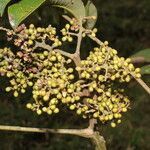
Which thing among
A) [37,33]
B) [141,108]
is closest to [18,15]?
[37,33]

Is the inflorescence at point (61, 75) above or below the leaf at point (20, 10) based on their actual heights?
below

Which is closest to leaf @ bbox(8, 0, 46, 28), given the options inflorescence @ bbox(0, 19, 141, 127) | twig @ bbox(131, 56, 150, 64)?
inflorescence @ bbox(0, 19, 141, 127)

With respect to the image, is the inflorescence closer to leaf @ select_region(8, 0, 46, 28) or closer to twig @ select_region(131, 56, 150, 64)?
leaf @ select_region(8, 0, 46, 28)

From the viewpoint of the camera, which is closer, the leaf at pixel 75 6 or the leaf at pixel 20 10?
the leaf at pixel 20 10

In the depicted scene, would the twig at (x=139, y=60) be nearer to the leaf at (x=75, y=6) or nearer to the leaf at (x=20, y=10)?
the leaf at (x=75, y=6)

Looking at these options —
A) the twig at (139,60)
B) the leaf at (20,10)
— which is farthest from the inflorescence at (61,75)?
the twig at (139,60)

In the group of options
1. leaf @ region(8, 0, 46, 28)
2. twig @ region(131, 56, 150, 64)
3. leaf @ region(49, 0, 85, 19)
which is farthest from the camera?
twig @ region(131, 56, 150, 64)

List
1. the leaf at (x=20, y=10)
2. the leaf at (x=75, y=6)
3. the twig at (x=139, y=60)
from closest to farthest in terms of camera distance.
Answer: the leaf at (x=20, y=10)
the leaf at (x=75, y=6)
the twig at (x=139, y=60)

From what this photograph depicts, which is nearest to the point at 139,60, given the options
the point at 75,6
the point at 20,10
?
the point at 75,6
